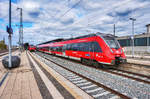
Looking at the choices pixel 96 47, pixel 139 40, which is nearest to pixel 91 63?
pixel 96 47

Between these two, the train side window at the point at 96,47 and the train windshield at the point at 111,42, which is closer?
the train windshield at the point at 111,42

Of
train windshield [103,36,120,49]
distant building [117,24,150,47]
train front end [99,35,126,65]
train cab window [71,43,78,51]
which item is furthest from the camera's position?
distant building [117,24,150,47]

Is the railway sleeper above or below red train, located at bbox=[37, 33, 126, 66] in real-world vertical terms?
below

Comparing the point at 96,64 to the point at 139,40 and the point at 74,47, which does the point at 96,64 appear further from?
the point at 139,40

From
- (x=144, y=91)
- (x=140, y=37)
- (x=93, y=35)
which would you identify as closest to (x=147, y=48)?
(x=140, y=37)

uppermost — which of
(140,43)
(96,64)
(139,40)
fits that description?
(139,40)

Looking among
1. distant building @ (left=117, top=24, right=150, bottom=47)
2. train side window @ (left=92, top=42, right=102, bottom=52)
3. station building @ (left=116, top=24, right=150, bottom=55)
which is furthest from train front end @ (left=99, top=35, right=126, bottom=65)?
distant building @ (left=117, top=24, right=150, bottom=47)

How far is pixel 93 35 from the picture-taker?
1011 cm

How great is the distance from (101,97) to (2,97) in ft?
11.7

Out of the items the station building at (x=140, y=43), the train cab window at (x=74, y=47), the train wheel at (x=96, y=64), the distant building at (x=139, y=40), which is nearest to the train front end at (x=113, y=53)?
the train wheel at (x=96, y=64)

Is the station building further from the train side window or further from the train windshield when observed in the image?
the train side window

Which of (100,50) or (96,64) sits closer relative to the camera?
(100,50)

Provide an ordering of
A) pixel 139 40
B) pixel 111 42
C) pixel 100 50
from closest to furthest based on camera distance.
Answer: pixel 100 50 → pixel 111 42 → pixel 139 40

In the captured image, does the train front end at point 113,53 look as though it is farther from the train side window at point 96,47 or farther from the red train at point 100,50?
the train side window at point 96,47
